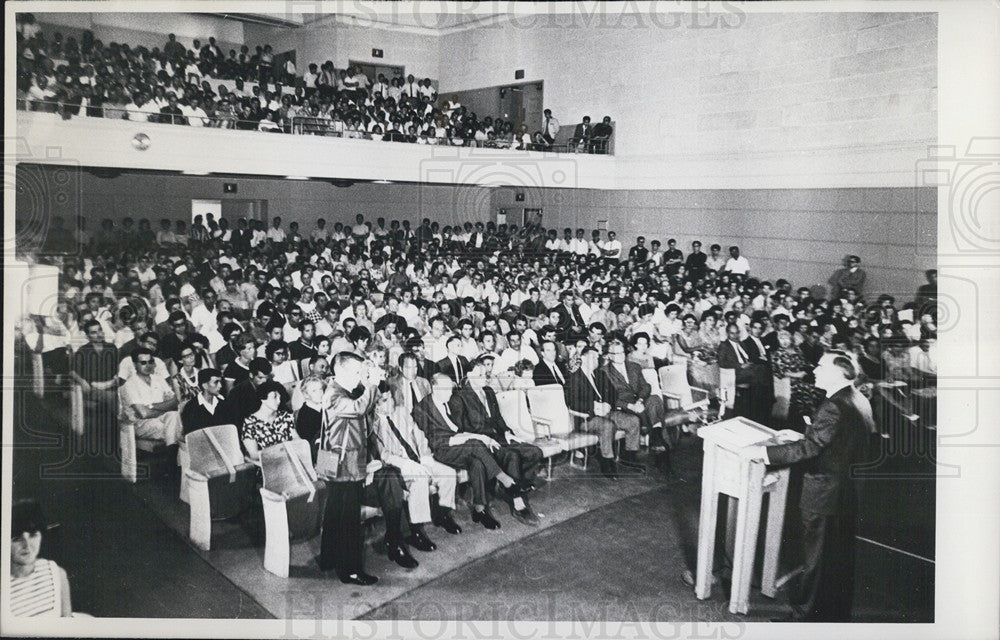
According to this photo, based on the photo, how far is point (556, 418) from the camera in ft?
19.8

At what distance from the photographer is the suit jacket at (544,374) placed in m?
6.22

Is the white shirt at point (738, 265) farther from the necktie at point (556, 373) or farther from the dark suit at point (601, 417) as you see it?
the necktie at point (556, 373)

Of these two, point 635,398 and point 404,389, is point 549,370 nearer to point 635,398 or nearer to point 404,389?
point 635,398

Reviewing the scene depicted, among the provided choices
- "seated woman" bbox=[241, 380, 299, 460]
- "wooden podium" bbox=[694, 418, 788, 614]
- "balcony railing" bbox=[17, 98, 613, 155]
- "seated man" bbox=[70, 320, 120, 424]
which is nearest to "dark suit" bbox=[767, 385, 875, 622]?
"wooden podium" bbox=[694, 418, 788, 614]

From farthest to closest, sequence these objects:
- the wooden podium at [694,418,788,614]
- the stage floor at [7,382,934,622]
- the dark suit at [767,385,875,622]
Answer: the stage floor at [7,382,934,622] → the dark suit at [767,385,875,622] → the wooden podium at [694,418,788,614]

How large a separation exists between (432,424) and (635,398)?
2034mm

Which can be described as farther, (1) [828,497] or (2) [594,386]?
(2) [594,386]

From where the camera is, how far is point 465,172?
39.8 feet

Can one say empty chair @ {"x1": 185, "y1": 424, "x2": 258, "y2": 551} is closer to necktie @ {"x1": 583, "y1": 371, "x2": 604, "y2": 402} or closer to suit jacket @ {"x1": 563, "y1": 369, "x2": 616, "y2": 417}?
suit jacket @ {"x1": 563, "y1": 369, "x2": 616, "y2": 417}

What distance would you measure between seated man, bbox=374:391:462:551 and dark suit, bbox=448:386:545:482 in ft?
1.24
